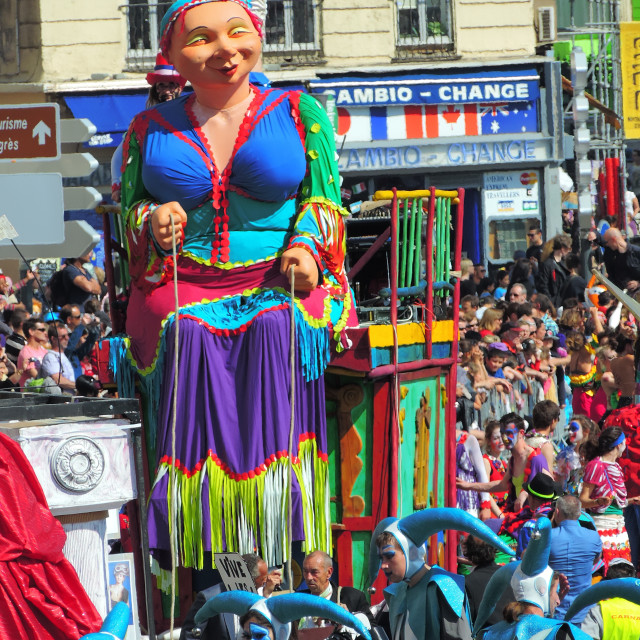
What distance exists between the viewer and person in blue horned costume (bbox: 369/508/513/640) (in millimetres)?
5227

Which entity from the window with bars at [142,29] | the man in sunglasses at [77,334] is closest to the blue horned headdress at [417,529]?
the man in sunglasses at [77,334]

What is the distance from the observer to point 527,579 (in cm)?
523

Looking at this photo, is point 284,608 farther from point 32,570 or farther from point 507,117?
point 507,117

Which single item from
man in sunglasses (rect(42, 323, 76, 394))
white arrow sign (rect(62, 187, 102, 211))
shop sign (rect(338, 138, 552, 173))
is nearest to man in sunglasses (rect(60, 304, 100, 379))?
man in sunglasses (rect(42, 323, 76, 394))

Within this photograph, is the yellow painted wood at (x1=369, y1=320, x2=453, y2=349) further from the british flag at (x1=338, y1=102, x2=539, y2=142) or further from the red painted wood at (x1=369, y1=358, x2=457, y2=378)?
the british flag at (x1=338, y1=102, x2=539, y2=142)

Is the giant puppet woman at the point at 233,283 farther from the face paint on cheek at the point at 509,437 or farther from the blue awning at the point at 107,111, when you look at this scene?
the blue awning at the point at 107,111

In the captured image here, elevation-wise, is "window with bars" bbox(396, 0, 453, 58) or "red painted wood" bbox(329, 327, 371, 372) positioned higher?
"window with bars" bbox(396, 0, 453, 58)

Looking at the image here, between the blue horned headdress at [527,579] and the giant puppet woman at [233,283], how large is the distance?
1333mm

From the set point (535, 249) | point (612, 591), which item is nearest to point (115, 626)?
point (612, 591)

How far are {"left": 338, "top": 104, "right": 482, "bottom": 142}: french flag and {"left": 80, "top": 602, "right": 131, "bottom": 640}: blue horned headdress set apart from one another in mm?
16090

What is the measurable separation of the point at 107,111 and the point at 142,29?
1677 millimetres

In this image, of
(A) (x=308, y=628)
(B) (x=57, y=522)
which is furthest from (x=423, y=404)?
(B) (x=57, y=522)

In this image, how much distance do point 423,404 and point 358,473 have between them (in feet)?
2.03

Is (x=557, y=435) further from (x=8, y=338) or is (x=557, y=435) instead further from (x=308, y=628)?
(x=308, y=628)
